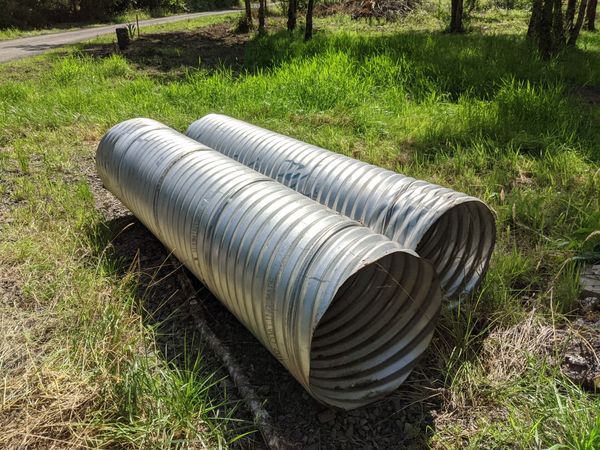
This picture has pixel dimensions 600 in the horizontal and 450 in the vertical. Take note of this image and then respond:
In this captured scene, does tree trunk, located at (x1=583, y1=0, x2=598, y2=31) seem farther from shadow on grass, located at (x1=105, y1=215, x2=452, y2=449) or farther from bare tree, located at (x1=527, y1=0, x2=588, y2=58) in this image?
shadow on grass, located at (x1=105, y1=215, x2=452, y2=449)

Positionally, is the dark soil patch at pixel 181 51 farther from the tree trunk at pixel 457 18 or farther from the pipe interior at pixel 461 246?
the pipe interior at pixel 461 246

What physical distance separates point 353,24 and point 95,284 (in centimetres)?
1998

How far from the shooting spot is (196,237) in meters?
2.69

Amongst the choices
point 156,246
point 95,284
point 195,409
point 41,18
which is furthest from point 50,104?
point 41,18

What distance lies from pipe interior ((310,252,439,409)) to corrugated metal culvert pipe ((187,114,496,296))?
0.84 ft

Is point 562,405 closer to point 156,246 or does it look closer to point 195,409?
point 195,409

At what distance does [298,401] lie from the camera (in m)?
2.45

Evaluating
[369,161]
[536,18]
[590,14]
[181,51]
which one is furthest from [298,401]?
[590,14]

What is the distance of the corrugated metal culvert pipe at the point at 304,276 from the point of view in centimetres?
202

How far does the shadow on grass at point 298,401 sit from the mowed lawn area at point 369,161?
6cm

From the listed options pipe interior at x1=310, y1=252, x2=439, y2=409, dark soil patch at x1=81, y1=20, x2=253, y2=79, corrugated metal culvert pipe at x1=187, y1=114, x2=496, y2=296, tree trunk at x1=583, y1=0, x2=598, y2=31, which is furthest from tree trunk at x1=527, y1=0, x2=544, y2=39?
pipe interior at x1=310, y1=252, x2=439, y2=409

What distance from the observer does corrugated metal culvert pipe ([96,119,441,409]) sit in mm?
2023

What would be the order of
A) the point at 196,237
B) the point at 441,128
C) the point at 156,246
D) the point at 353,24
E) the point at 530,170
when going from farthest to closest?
the point at 353,24, the point at 441,128, the point at 530,170, the point at 156,246, the point at 196,237

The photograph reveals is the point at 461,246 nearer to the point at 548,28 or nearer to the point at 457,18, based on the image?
the point at 548,28
